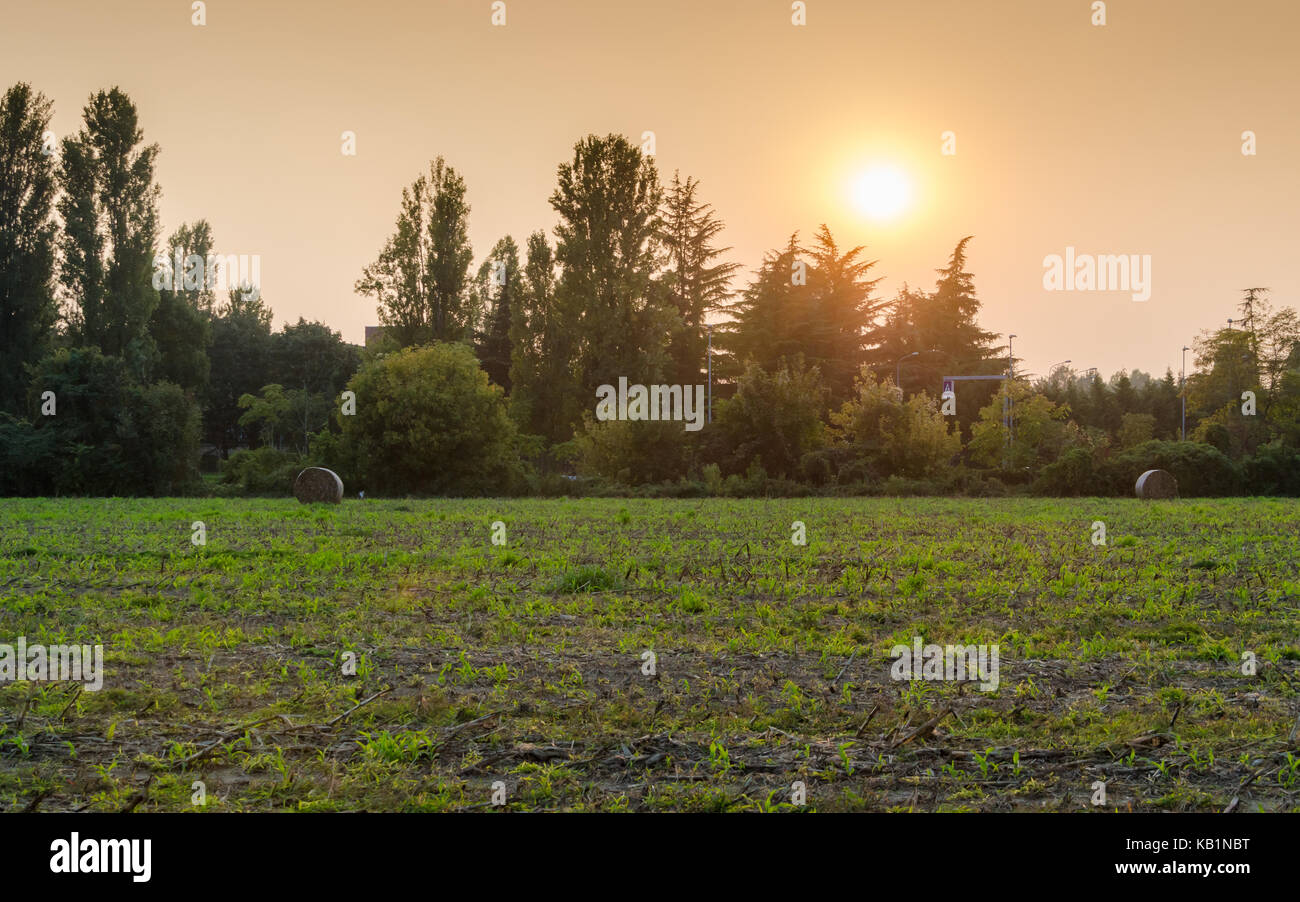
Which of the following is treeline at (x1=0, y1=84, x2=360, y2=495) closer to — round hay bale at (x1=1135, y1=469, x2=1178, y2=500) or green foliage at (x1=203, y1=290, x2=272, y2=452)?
green foliage at (x1=203, y1=290, x2=272, y2=452)

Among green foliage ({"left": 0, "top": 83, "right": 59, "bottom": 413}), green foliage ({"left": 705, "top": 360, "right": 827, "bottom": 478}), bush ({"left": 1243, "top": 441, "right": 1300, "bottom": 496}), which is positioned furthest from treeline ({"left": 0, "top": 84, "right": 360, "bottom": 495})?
bush ({"left": 1243, "top": 441, "right": 1300, "bottom": 496})

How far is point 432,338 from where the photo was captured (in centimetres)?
5091

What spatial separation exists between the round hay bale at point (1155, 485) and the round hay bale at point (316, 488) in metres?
28.3

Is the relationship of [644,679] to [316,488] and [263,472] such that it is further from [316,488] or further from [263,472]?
[263,472]

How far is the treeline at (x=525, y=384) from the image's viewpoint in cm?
4122

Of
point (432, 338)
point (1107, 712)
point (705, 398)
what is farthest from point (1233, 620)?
point (705, 398)

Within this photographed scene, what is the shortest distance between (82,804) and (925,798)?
4427mm

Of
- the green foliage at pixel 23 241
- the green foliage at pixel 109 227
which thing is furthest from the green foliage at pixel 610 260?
the green foliage at pixel 23 241

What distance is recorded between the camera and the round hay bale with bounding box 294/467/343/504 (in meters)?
31.5

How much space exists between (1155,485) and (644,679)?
3501 centimetres

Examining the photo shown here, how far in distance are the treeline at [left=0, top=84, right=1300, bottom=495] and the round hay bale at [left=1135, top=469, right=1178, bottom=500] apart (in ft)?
16.4

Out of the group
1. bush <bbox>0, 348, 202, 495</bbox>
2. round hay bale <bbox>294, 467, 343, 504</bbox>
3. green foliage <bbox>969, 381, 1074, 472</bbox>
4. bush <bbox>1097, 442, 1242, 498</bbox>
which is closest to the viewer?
round hay bale <bbox>294, 467, 343, 504</bbox>

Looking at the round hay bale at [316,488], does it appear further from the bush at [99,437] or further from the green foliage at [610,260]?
the green foliage at [610,260]
